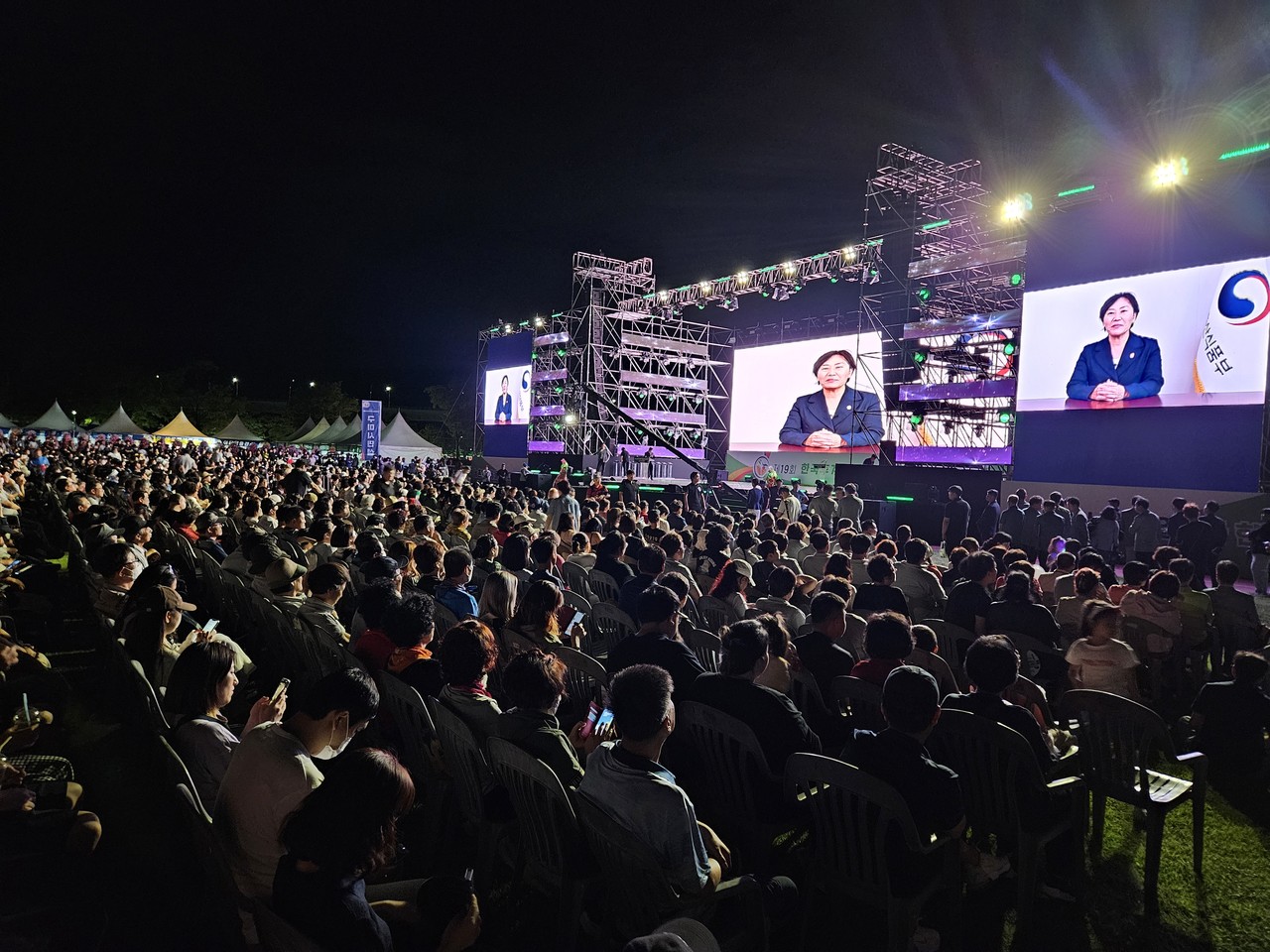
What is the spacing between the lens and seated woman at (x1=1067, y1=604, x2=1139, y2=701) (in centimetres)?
424

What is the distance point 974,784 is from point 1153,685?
369 cm

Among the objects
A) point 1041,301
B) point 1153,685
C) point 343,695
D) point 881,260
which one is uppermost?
point 881,260

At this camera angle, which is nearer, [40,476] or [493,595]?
[493,595]

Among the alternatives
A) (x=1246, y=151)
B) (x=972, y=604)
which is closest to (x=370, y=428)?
(x=972, y=604)

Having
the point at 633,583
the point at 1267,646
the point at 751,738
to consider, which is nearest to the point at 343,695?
the point at 751,738

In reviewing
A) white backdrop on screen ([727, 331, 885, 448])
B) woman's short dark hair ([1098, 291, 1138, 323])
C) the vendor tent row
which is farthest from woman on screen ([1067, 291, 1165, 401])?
the vendor tent row

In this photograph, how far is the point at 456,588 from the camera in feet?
17.0

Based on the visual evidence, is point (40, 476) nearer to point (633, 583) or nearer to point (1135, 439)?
point (633, 583)

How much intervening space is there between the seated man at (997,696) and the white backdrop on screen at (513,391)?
35.6 metres

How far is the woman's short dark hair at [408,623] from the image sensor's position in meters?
3.66

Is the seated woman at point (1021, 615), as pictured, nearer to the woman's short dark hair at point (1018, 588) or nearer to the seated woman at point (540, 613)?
the woman's short dark hair at point (1018, 588)

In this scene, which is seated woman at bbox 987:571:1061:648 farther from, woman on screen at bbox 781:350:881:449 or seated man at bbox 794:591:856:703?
woman on screen at bbox 781:350:881:449

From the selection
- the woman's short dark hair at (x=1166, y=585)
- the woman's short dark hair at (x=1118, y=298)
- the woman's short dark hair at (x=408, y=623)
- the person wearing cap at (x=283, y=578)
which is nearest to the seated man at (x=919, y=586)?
the woman's short dark hair at (x=1166, y=585)

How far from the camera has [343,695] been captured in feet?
7.42
